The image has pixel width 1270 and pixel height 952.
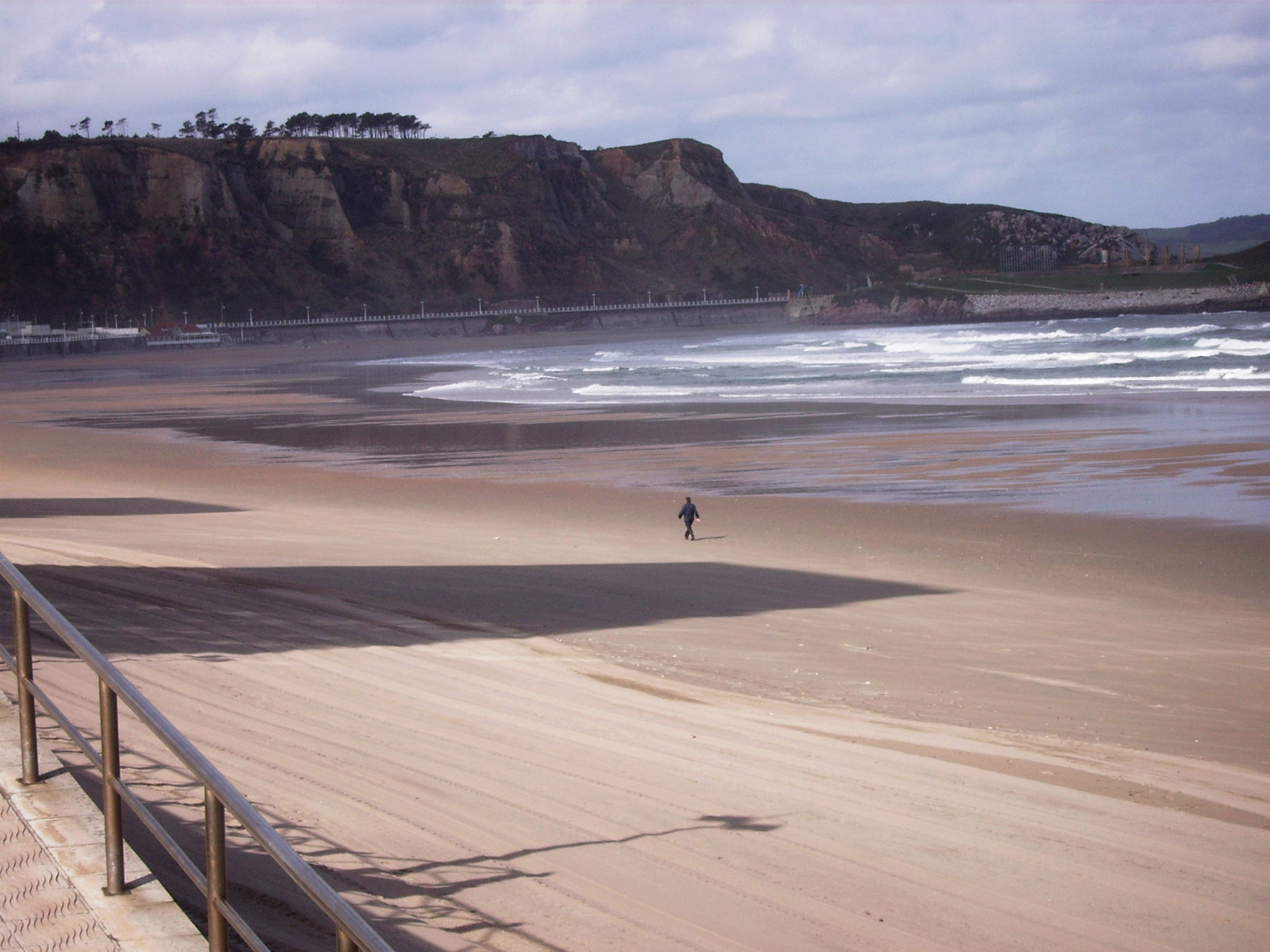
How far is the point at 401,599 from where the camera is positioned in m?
9.40

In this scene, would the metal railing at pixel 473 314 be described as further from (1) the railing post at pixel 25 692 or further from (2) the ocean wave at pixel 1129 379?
(1) the railing post at pixel 25 692

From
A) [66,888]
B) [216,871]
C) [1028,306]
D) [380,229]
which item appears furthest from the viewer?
[380,229]

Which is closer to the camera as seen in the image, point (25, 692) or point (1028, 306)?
point (25, 692)

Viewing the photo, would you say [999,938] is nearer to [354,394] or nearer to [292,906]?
[292,906]

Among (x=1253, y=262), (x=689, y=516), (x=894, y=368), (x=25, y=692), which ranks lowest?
(x=689, y=516)

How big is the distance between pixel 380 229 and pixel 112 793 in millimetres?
144798

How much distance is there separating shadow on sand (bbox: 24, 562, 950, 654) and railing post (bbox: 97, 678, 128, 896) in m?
3.81

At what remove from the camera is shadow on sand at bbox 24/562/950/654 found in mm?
7500

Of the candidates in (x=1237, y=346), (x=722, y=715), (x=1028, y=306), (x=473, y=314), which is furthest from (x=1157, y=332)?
(x=473, y=314)

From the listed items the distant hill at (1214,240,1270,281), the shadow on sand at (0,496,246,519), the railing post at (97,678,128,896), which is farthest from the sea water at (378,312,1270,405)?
the distant hill at (1214,240,1270,281)

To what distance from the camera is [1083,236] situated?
614 ft

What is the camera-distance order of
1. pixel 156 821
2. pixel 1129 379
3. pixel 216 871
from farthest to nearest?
pixel 1129 379 → pixel 156 821 → pixel 216 871

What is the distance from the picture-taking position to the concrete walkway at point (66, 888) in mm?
2939

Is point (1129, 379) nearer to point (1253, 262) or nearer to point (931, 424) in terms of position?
point (931, 424)
